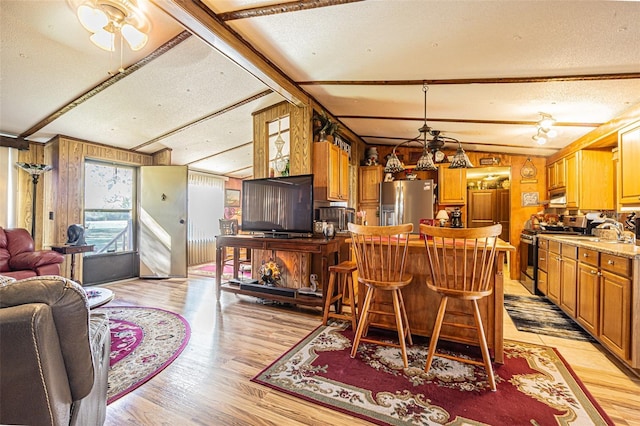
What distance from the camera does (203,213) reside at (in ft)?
23.1

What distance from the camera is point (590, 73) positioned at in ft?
7.80

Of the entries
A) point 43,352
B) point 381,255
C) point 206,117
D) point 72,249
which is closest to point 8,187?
point 72,249

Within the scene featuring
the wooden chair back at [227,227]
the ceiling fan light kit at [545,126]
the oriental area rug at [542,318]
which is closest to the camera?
the oriental area rug at [542,318]

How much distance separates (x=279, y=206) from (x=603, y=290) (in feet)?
10.9

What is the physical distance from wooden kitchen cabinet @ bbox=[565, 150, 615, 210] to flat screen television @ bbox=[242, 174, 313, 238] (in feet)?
12.1

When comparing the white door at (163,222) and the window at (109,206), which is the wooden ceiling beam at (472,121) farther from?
the window at (109,206)

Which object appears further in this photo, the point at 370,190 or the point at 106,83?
the point at 370,190

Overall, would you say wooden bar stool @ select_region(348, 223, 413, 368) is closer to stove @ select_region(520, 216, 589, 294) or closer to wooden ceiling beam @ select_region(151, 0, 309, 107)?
wooden ceiling beam @ select_region(151, 0, 309, 107)

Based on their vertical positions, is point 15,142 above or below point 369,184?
above

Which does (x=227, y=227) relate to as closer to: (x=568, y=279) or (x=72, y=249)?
(x=72, y=249)

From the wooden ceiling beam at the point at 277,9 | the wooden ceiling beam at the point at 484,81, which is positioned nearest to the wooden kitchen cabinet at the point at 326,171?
the wooden ceiling beam at the point at 484,81

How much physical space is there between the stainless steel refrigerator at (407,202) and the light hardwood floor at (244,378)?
248 centimetres

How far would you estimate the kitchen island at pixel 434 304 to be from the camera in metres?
2.26

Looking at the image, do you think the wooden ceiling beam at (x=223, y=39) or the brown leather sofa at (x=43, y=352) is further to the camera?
the wooden ceiling beam at (x=223, y=39)
